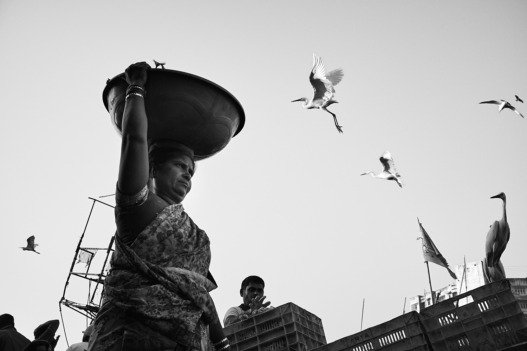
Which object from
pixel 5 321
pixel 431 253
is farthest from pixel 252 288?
pixel 431 253

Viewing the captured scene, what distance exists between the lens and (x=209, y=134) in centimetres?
255

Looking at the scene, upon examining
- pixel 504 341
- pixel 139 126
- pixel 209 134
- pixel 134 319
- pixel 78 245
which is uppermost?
pixel 78 245

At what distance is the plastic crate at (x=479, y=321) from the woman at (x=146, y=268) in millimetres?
2047

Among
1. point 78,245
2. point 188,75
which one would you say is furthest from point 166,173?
point 78,245

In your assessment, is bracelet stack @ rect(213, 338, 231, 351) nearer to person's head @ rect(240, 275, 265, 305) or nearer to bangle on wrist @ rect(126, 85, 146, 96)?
bangle on wrist @ rect(126, 85, 146, 96)

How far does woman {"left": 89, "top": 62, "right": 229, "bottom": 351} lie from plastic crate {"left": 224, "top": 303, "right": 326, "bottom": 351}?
7.31 ft

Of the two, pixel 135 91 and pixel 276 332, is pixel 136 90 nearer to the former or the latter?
pixel 135 91

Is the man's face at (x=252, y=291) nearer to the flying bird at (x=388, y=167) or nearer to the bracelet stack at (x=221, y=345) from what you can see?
the bracelet stack at (x=221, y=345)

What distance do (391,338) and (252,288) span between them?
2900 millimetres

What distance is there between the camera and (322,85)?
544 inches

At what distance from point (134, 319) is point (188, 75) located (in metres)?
1.28

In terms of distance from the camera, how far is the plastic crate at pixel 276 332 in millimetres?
4238

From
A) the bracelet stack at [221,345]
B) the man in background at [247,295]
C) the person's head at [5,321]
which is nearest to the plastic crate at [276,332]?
the man in background at [247,295]

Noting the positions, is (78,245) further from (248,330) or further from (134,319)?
(134,319)
